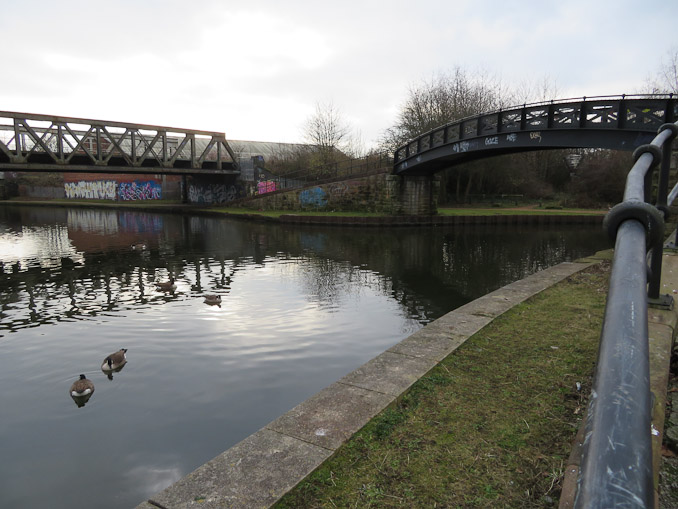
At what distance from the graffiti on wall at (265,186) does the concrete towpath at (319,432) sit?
1364 inches

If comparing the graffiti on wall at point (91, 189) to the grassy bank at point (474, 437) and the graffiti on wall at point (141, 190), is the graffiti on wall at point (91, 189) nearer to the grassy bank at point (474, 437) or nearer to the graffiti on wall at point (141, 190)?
the graffiti on wall at point (141, 190)

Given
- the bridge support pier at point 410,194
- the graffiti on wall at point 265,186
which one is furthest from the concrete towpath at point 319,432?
the graffiti on wall at point 265,186

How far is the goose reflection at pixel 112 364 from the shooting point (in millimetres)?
Result: 5586

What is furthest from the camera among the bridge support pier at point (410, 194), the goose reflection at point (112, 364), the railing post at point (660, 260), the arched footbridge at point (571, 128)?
the bridge support pier at point (410, 194)

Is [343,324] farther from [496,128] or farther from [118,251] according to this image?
[496,128]

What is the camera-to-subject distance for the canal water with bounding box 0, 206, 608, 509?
3.93 m

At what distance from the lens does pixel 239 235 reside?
21203 millimetres

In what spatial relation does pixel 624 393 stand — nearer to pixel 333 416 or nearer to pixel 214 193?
pixel 333 416

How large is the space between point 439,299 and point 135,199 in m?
50.2

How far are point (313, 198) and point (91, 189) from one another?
37.0 metres

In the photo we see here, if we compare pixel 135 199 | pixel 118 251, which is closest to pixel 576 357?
pixel 118 251

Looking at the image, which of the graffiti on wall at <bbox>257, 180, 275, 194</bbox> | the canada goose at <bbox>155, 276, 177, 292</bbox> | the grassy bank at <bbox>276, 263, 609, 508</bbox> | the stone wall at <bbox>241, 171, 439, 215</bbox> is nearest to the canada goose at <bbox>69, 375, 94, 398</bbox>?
the grassy bank at <bbox>276, 263, 609, 508</bbox>

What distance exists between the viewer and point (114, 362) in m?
5.65

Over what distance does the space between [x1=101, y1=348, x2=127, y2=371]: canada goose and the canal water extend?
12 centimetres
